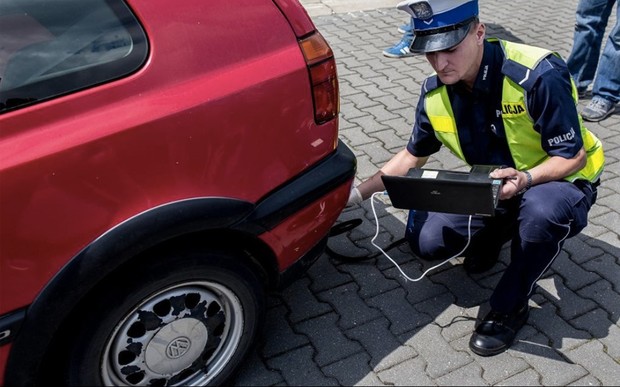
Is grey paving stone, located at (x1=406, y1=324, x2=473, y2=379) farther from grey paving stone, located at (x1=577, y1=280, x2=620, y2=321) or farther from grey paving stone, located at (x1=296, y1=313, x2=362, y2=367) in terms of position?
grey paving stone, located at (x1=577, y1=280, x2=620, y2=321)

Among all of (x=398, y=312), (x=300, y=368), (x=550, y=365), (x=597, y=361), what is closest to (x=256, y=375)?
(x=300, y=368)

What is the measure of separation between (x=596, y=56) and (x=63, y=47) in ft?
13.1

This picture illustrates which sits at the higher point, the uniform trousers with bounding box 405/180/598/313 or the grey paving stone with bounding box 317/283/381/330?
the uniform trousers with bounding box 405/180/598/313

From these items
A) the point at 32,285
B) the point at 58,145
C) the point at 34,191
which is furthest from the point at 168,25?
the point at 32,285

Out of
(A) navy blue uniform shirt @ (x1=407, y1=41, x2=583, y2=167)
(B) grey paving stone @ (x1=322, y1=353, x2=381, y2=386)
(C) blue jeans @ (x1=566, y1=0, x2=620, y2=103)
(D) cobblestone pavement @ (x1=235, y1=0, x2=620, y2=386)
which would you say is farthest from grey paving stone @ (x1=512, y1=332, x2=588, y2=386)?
(C) blue jeans @ (x1=566, y1=0, x2=620, y2=103)

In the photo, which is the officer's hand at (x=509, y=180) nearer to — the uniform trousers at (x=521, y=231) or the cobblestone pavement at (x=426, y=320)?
the uniform trousers at (x=521, y=231)

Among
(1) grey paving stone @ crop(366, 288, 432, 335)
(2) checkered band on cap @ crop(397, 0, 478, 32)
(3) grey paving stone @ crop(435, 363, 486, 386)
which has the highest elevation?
(2) checkered band on cap @ crop(397, 0, 478, 32)

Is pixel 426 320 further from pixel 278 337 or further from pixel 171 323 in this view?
pixel 171 323

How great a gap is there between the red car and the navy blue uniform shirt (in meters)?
0.57

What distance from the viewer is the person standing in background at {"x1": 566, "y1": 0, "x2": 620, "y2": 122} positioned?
174 inches

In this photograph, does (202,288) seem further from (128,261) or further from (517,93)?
(517,93)

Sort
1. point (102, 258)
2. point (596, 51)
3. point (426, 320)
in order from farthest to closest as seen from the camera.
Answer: point (596, 51), point (426, 320), point (102, 258)

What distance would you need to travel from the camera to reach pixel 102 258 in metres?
1.79

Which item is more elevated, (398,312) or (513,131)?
(513,131)
